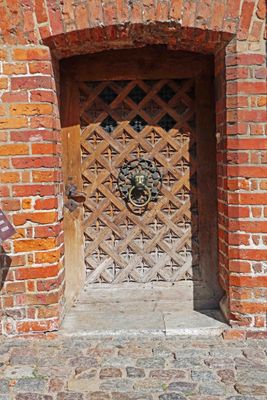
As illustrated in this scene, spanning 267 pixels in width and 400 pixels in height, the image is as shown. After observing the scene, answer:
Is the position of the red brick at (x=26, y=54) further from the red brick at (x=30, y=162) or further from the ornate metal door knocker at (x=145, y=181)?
the ornate metal door knocker at (x=145, y=181)

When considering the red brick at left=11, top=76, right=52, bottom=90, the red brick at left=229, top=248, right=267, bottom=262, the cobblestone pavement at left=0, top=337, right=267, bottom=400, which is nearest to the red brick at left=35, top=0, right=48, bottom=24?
the red brick at left=11, top=76, right=52, bottom=90

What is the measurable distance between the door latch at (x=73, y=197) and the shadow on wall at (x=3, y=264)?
0.74 metres

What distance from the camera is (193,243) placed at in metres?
3.77

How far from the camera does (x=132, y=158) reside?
3719mm

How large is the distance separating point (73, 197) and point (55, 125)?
715mm

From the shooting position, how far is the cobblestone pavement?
2500 millimetres

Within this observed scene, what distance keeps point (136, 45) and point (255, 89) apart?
0.97 m

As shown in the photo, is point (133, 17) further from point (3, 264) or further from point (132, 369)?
point (132, 369)

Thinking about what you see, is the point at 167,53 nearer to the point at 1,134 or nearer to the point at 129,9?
the point at 129,9

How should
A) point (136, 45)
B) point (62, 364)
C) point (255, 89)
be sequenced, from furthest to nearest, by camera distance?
point (136, 45), point (255, 89), point (62, 364)

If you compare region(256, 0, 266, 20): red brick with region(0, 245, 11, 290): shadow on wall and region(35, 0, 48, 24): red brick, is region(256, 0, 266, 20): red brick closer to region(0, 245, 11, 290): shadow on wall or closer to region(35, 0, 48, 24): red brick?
region(35, 0, 48, 24): red brick

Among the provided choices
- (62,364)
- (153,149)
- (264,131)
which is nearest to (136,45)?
(153,149)

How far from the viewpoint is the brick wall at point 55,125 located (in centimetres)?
301

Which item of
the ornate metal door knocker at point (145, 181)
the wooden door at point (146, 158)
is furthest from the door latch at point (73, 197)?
the ornate metal door knocker at point (145, 181)
